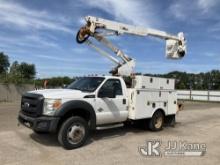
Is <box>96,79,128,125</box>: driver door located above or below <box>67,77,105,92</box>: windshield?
below

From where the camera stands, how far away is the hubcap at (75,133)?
7715mm

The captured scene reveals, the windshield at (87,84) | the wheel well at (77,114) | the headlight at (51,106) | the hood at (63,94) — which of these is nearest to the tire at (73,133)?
the wheel well at (77,114)

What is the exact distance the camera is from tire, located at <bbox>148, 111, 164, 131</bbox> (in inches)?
420

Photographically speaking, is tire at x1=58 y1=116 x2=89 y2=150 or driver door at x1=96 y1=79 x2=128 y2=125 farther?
driver door at x1=96 y1=79 x2=128 y2=125

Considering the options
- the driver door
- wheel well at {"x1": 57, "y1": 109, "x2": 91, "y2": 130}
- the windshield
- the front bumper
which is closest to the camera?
the front bumper

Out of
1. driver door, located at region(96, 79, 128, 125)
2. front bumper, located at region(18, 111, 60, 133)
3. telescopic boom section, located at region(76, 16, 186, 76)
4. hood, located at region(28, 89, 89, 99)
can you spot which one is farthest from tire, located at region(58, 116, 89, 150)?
telescopic boom section, located at region(76, 16, 186, 76)

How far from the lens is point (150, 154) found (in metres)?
7.51

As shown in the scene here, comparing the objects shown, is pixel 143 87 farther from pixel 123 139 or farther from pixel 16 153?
pixel 16 153

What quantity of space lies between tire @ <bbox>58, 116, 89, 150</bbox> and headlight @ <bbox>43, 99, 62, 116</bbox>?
0.46 metres

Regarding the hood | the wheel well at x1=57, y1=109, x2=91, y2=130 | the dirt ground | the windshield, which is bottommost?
the dirt ground

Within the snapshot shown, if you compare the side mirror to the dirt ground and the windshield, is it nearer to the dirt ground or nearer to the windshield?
the windshield

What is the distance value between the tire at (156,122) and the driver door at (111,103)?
1.47 m

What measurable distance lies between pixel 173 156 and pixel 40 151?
3.46 meters

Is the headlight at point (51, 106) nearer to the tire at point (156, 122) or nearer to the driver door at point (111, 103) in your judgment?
the driver door at point (111, 103)
